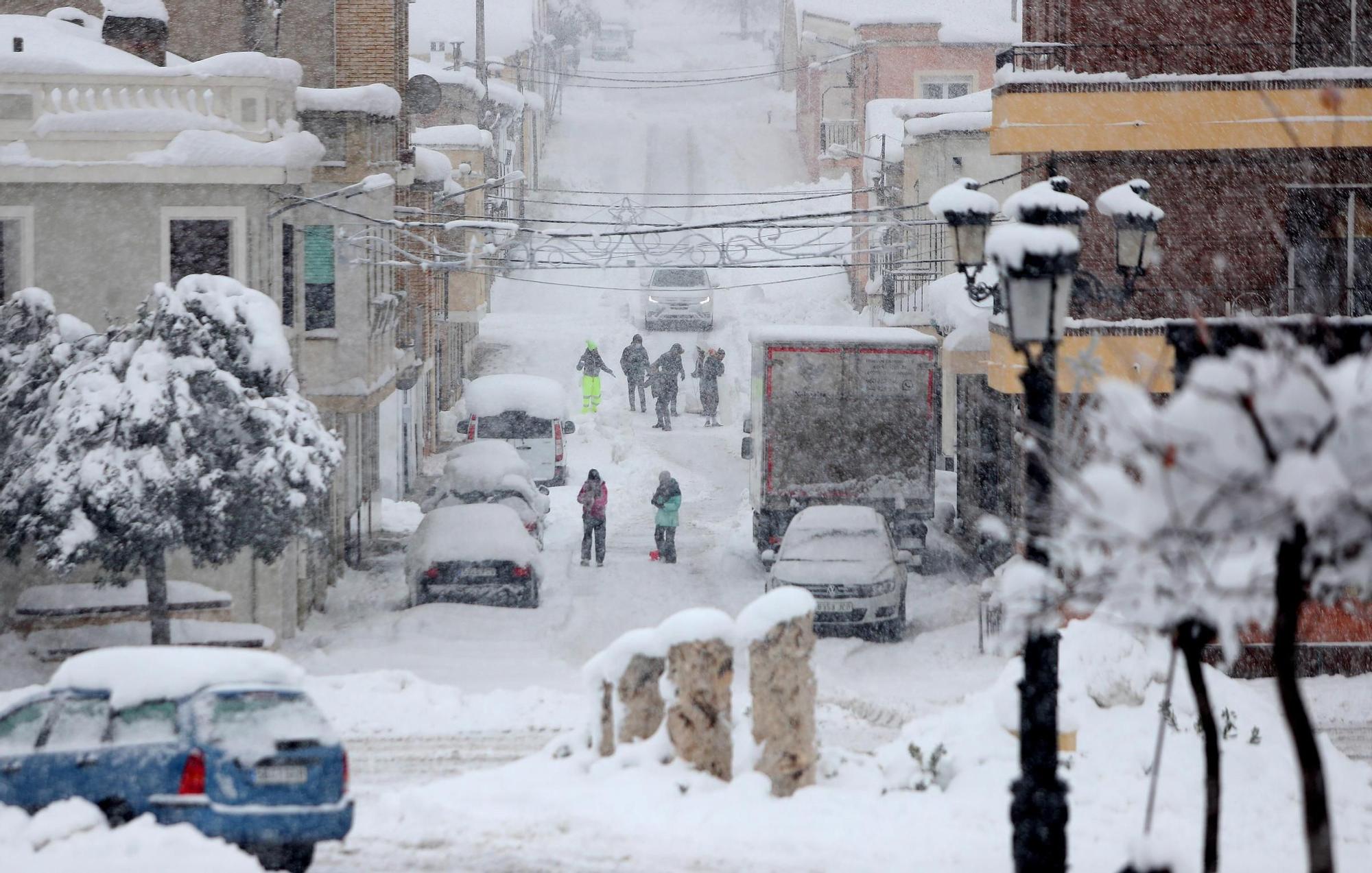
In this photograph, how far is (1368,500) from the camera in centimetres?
477

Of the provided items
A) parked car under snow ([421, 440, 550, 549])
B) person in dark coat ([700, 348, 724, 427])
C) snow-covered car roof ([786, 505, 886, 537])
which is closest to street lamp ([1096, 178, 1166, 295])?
snow-covered car roof ([786, 505, 886, 537])

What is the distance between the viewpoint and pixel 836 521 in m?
20.8

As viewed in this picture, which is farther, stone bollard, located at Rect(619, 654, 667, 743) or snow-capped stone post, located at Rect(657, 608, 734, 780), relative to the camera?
stone bollard, located at Rect(619, 654, 667, 743)

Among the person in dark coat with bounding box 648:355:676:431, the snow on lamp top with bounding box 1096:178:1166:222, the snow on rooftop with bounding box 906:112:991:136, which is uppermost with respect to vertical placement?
the snow on rooftop with bounding box 906:112:991:136

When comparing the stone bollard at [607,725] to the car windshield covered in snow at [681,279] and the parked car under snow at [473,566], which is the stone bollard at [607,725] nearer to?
the parked car under snow at [473,566]

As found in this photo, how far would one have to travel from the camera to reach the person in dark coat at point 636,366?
122ft

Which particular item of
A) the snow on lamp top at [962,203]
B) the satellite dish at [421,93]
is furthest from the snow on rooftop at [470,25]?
the snow on lamp top at [962,203]

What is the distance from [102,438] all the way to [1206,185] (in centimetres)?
1295

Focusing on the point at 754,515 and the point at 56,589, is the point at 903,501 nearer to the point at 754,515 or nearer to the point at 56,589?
the point at 754,515

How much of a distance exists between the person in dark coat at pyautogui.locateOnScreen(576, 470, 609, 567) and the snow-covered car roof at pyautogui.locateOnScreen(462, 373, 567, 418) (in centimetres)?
664

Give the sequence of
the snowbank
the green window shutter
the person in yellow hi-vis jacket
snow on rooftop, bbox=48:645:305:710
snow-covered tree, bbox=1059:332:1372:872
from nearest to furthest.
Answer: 1. snow-covered tree, bbox=1059:332:1372:872
2. the snowbank
3. snow on rooftop, bbox=48:645:305:710
4. the green window shutter
5. the person in yellow hi-vis jacket

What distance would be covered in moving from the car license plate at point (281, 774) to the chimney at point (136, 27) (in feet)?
51.3

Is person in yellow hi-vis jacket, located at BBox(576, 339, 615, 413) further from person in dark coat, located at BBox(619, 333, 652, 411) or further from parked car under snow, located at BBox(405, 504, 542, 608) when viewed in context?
parked car under snow, located at BBox(405, 504, 542, 608)

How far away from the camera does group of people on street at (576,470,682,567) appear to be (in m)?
24.3
